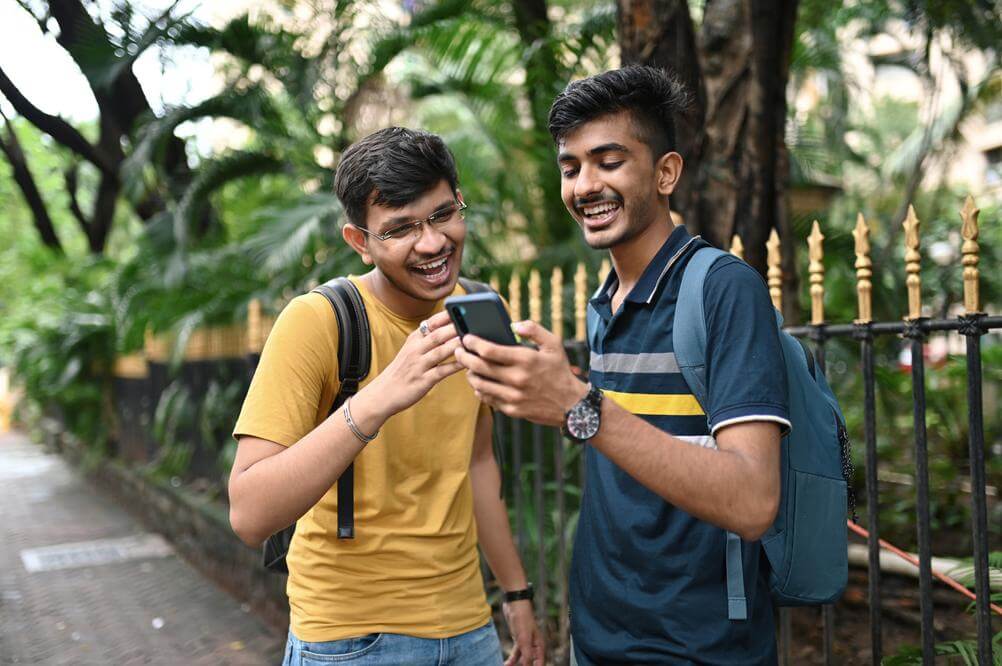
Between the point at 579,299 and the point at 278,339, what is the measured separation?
1.85m

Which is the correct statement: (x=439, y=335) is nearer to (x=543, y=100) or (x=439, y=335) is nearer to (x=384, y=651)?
(x=384, y=651)

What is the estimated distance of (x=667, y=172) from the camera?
6.28ft

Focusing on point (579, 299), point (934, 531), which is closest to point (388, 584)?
point (579, 299)

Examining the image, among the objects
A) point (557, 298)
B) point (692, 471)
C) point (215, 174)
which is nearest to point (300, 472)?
point (692, 471)

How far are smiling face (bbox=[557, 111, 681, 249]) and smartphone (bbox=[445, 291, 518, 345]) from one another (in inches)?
20.1

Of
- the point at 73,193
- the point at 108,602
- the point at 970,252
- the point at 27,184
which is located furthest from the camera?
the point at 73,193

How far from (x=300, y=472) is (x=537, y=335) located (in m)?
0.65

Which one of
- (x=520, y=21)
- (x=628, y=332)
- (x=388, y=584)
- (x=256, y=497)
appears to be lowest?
(x=388, y=584)

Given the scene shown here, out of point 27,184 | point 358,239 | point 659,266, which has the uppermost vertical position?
point 27,184

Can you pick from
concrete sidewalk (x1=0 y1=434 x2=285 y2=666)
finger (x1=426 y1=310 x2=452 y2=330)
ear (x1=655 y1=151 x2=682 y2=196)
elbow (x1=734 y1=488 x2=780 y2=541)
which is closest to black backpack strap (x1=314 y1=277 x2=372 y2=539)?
finger (x1=426 y1=310 x2=452 y2=330)

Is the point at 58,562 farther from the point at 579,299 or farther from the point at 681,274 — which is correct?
the point at 681,274

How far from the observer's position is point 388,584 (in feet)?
6.87

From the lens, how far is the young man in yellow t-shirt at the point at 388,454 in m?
1.96

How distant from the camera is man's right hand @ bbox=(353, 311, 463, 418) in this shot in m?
1.70
